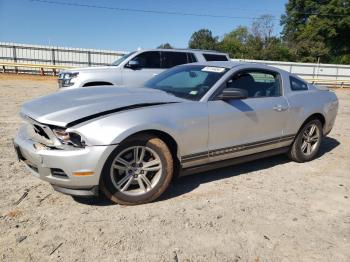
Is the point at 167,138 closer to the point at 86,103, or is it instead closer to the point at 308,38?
the point at 86,103

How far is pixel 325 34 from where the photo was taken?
164 ft

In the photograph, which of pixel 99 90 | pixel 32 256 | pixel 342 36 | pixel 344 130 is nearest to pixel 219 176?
pixel 99 90

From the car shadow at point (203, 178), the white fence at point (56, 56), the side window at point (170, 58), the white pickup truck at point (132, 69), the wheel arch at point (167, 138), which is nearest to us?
the wheel arch at point (167, 138)

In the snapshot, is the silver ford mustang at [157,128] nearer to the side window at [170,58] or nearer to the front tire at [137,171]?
the front tire at [137,171]

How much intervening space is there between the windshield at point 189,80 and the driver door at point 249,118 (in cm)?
20

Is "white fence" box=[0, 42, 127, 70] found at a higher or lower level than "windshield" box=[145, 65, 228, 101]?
higher

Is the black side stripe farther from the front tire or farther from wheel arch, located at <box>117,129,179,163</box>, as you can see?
the front tire

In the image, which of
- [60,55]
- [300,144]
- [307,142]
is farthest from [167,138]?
[60,55]

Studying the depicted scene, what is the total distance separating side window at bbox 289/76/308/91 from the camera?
517 cm

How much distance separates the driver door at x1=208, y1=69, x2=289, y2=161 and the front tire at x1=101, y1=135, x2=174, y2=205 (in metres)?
0.69

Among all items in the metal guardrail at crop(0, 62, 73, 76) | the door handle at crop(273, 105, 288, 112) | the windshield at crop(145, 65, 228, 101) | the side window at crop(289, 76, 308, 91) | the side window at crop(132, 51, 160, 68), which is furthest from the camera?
the metal guardrail at crop(0, 62, 73, 76)

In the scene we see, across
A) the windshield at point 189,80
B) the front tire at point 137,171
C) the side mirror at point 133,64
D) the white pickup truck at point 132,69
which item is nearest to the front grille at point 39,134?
the front tire at point 137,171

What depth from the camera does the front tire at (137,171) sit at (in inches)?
134

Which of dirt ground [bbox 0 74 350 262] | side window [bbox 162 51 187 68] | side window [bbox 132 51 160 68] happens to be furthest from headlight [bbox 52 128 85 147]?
side window [bbox 162 51 187 68]
